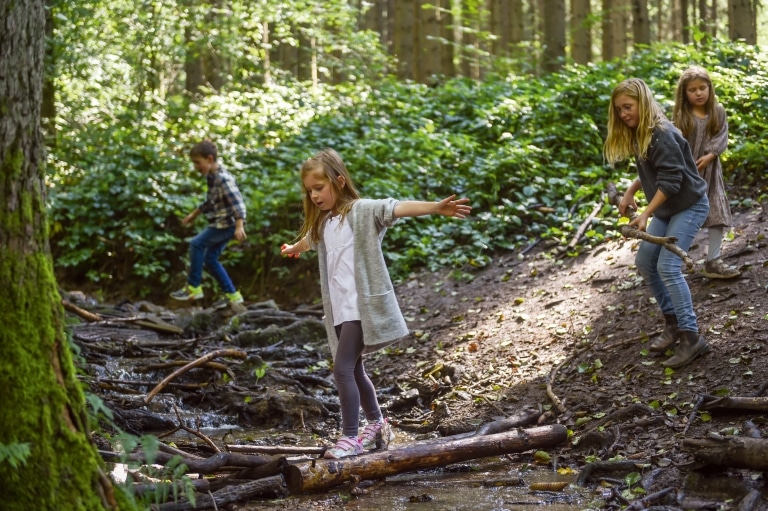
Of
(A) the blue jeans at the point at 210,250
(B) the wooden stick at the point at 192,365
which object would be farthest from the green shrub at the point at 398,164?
(B) the wooden stick at the point at 192,365

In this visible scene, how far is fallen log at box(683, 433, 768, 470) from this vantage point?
12.1ft

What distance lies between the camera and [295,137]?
1512cm

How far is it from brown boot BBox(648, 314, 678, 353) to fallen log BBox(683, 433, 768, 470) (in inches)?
75.8

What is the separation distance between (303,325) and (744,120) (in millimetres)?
6508

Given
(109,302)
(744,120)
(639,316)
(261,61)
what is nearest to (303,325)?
(639,316)

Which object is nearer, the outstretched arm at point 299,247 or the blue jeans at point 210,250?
the outstretched arm at point 299,247

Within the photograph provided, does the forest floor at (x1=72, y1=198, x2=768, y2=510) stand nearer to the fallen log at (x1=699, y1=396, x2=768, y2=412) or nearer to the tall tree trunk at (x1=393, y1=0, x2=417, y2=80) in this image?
the fallen log at (x1=699, y1=396, x2=768, y2=412)

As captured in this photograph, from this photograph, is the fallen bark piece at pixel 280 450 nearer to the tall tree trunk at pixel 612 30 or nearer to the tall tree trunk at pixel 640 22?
the tall tree trunk at pixel 612 30

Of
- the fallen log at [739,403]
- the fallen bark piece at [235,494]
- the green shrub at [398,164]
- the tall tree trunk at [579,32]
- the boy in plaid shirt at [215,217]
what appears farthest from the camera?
the tall tree trunk at [579,32]

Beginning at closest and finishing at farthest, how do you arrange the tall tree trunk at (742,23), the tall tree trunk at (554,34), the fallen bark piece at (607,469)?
1. the fallen bark piece at (607,469)
2. the tall tree trunk at (742,23)
3. the tall tree trunk at (554,34)

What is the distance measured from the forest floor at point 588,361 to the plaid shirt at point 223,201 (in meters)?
2.49

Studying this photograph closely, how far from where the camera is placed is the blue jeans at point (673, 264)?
548 centimetres

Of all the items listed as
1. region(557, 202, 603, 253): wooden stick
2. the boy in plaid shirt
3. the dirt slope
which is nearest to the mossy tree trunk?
the dirt slope

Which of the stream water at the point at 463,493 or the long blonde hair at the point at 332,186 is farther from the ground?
the long blonde hair at the point at 332,186
